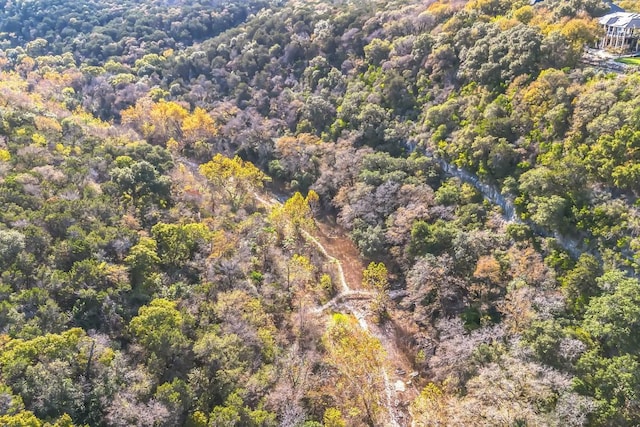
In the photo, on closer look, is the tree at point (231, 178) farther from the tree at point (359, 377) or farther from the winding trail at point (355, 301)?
the tree at point (359, 377)

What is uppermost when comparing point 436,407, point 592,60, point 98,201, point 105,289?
point 592,60

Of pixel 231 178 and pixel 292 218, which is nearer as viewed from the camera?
pixel 292 218

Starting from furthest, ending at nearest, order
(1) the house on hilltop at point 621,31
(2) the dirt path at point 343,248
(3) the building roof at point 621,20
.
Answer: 1. (2) the dirt path at point 343,248
2. (1) the house on hilltop at point 621,31
3. (3) the building roof at point 621,20

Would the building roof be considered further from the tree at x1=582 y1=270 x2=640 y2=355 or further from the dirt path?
the dirt path

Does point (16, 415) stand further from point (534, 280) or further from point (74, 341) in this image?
point (534, 280)

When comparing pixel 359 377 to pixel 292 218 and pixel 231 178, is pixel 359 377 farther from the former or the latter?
pixel 231 178

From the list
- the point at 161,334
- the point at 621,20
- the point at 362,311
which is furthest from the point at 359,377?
the point at 621,20

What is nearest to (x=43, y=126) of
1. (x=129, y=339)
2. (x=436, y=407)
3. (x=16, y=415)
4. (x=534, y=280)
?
(x=129, y=339)

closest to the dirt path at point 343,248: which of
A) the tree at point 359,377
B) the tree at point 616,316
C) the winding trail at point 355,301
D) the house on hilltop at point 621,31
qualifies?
the winding trail at point 355,301
